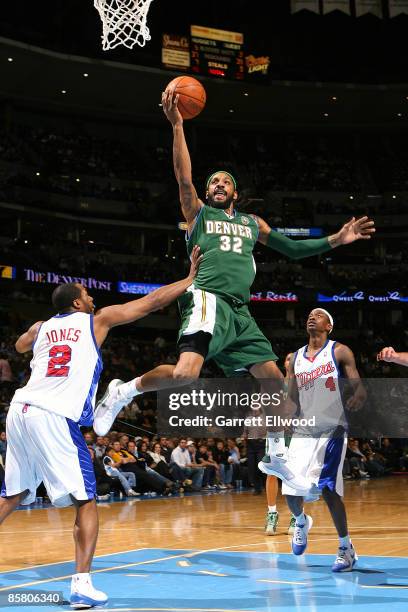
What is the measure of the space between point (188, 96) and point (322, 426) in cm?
322

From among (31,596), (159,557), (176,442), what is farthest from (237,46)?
(31,596)

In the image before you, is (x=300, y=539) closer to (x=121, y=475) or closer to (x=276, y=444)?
(x=276, y=444)

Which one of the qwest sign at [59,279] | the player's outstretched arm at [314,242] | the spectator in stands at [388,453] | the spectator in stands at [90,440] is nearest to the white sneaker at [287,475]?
the player's outstretched arm at [314,242]

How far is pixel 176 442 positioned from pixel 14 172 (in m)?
16.5

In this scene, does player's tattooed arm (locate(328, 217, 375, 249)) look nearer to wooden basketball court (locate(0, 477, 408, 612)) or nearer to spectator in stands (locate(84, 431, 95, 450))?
wooden basketball court (locate(0, 477, 408, 612))

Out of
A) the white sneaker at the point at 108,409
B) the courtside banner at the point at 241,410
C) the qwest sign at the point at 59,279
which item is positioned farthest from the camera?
the qwest sign at the point at 59,279

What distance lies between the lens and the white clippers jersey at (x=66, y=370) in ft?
17.9

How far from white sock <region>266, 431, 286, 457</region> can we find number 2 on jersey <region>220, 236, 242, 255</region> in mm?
1978

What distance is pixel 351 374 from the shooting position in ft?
24.1

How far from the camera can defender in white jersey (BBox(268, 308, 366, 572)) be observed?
23.3 ft

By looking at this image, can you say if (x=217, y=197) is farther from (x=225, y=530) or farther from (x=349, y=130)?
(x=349, y=130)

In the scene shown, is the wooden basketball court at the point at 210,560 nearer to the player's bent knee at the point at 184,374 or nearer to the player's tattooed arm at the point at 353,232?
the player's bent knee at the point at 184,374

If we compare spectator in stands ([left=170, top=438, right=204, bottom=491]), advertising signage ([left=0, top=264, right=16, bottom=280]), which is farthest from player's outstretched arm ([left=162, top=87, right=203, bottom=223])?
advertising signage ([left=0, top=264, right=16, bottom=280])

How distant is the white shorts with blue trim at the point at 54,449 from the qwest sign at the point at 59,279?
22.4 meters
